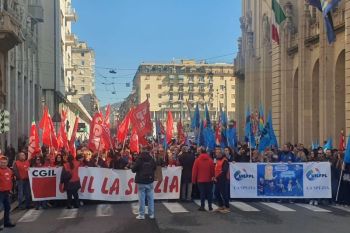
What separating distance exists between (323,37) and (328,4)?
26.3 ft

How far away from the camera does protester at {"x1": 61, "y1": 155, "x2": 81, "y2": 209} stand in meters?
17.0

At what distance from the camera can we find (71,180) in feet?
55.9

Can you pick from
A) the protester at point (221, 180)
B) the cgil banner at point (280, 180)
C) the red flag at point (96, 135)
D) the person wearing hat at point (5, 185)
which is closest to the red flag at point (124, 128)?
the red flag at point (96, 135)

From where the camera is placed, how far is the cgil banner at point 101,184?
17.5 meters

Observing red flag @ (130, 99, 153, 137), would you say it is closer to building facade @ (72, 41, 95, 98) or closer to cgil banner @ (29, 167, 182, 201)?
cgil banner @ (29, 167, 182, 201)

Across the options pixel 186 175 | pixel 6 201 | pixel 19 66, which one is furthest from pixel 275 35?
pixel 6 201

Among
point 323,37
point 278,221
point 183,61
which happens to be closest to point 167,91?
point 183,61

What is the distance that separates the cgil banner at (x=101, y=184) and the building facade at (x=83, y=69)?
116291 mm

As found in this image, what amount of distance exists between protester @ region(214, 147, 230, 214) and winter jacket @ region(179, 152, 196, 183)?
221 centimetres

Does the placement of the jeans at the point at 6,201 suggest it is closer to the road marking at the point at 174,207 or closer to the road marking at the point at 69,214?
the road marking at the point at 69,214

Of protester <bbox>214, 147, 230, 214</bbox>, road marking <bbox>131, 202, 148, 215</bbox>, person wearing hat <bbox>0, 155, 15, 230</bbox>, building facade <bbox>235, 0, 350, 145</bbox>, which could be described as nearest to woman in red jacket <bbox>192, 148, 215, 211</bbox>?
protester <bbox>214, 147, 230, 214</bbox>

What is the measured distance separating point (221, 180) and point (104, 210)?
3.09 m

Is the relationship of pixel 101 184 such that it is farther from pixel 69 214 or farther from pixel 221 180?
pixel 221 180

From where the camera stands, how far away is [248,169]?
18297 mm
